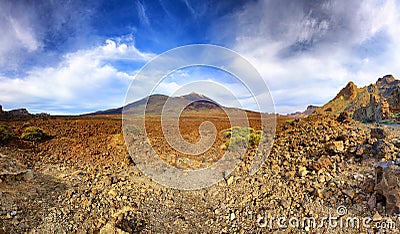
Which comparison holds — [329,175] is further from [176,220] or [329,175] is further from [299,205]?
[176,220]

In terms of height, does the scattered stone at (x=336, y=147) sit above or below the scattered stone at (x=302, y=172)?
above

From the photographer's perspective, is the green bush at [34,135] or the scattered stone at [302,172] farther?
the green bush at [34,135]

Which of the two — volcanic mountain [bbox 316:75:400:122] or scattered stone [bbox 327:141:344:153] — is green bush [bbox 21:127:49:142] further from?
volcanic mountain [bbox 316:75:400:122]

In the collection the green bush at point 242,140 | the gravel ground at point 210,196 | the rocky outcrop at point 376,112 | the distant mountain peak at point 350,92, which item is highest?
the distant mountain peak at point 350,92

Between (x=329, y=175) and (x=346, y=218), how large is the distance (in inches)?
58.3

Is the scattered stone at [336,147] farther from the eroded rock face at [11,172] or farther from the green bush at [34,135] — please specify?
the green bush at [34,135]

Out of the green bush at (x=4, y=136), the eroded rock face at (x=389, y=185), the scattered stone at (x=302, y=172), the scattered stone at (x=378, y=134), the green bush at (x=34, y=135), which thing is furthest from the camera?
the green bush at (x=34, y=135)

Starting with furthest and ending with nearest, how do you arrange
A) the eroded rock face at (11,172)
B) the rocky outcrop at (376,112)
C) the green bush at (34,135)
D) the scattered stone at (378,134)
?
1. the rocky outcrop at (376,112)
2. the green bush at (34,135)
3. the scattered stone at (378,134)
4. the eroded rock face at (11,172)

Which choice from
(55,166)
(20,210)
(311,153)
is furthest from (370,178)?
(55,166)

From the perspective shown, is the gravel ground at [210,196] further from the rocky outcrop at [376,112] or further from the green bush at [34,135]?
the rocky outcrop at [376,112]

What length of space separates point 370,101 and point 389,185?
1013 inches

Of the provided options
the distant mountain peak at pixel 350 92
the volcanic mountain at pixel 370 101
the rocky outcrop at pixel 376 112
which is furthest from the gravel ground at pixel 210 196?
the distant mountain peak at pixel 350 92

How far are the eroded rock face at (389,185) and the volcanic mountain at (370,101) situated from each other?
19498mm

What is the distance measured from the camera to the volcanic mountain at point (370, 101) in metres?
22.1
